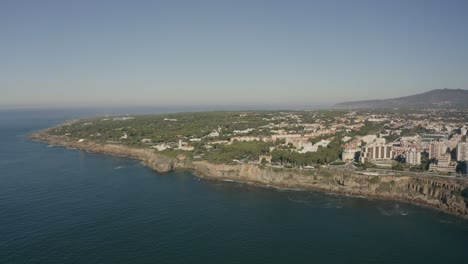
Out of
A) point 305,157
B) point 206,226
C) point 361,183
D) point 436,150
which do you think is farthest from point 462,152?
point 206,226

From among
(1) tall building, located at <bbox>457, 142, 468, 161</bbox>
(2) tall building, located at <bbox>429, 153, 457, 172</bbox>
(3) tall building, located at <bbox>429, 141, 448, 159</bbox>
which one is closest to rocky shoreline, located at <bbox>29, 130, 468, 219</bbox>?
(2) tall building, located at <bbox>429, 153, 457, 172</bbox>

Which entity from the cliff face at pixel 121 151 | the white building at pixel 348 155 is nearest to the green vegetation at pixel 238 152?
the cliff face at pixel 121 151

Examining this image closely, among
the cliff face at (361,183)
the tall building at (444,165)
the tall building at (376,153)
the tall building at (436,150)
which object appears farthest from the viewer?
the tall building at (376,153)

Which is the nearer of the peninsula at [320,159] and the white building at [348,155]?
the peninsula at [320,159]

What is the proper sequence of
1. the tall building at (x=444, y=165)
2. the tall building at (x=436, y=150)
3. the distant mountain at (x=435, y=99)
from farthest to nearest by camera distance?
the distant mountain at (x=435, y=99) → the tall building at (x=436, y=150) → the tall building at (x=444, y=165)

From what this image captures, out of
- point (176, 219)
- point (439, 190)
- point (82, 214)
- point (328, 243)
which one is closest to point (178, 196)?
point (176, 219)

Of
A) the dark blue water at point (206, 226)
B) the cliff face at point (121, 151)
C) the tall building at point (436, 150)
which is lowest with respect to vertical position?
the dark blue water at point (206, 226)

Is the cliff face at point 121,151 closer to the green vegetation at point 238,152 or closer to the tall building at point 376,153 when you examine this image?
the green vegetation at point 238,152
